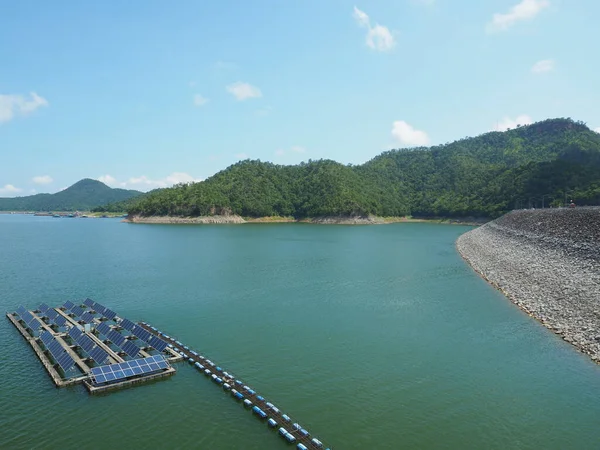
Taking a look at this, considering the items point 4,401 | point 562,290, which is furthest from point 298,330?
point 562,290

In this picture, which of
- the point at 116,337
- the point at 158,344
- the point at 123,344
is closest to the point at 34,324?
the point at 116,337

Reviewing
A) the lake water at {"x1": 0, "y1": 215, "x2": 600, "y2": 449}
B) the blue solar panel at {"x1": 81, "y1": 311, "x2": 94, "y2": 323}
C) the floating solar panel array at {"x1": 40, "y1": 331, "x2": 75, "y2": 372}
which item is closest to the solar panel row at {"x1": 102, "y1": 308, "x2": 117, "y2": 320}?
the blue solar panel at {"x1": 81, "y1": 311, "x2": 94, "y2": 323}

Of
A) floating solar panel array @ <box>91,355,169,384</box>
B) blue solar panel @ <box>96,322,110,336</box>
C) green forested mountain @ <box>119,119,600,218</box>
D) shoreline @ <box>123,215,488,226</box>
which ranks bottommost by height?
floating solar panel array @ <box>91,355,169,384</box>

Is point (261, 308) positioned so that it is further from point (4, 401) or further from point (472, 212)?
point (472, 212)

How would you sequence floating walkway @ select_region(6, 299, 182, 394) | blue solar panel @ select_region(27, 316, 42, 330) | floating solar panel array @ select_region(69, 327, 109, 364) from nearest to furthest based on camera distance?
floating walkway @ select_region(6, 299, 182, 394) < floating solar panel array @ select_region(69, 327, 109, 364) < blue solar panel @ select_region(27, 316, 42, 330)

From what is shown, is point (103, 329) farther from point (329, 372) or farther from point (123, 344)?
point (329, 372)

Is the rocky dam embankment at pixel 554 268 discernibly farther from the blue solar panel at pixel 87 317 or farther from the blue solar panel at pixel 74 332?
the blue solar panel at pixel 87 317

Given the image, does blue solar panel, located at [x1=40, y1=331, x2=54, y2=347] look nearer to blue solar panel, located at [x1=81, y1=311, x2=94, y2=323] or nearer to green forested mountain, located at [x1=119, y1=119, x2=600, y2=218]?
blue solar panel, located at [x1=81, y1=311, x2=94, y2=323]

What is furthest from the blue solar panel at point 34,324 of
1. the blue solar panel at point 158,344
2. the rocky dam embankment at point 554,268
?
the rocky dam embankment at point 554,268
